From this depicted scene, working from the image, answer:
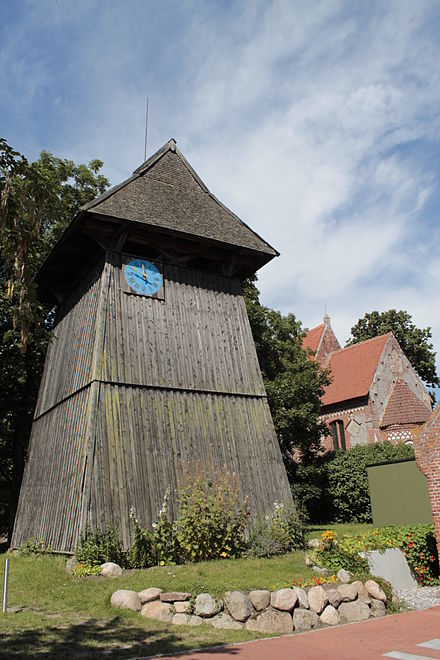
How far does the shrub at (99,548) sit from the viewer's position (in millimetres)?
10594

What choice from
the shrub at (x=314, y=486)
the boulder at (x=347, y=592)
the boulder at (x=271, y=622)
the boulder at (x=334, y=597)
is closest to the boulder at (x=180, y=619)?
the boulder at (x=271, y=622)

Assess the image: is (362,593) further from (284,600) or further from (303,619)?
(284,600)

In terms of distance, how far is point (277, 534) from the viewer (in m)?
13.1

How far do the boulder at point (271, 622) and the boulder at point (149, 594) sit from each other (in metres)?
1.47

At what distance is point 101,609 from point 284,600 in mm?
2875

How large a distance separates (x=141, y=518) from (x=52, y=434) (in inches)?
170

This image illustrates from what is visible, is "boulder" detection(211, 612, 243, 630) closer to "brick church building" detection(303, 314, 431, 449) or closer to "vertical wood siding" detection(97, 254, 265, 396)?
"vertical wood siding" detection(97, 254, 265, 396)

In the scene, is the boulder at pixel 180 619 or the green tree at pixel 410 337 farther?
the green tree at pixel 410 337

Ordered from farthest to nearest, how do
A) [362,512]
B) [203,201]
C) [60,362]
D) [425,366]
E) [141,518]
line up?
[425,366]
[362,512]
[203,201]
[60,362]
[141,518]

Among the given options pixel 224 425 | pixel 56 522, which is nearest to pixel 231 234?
pixel 224 425

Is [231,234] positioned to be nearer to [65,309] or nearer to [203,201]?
[203,201]

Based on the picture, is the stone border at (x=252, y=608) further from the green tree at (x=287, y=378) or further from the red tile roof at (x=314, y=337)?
the red tile roof at (x=314, y=337)

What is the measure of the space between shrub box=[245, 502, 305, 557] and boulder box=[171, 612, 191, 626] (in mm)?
4508

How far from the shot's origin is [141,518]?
11797mm
